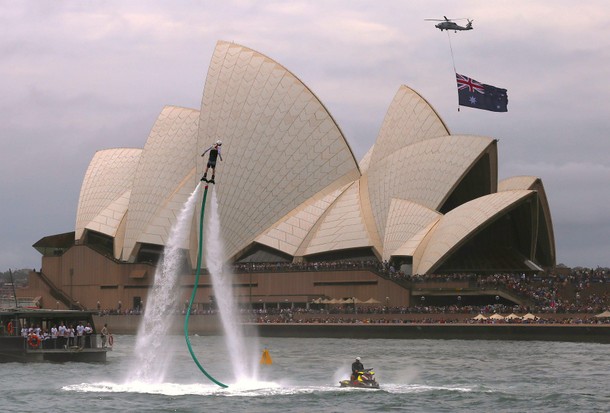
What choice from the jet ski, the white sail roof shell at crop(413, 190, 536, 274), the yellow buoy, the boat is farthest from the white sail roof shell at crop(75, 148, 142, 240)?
the jet ski

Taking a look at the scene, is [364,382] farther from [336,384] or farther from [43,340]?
[43,340]

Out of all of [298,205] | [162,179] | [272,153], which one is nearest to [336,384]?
[298,205]

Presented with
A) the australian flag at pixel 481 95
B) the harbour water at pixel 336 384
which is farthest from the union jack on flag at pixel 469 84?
the harbour water at pixel 336 384

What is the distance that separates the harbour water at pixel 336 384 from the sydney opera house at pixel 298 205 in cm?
2065

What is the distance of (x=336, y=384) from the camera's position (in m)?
36.9

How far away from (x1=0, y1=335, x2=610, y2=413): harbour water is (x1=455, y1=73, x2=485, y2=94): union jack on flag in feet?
64.7

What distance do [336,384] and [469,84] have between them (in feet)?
112

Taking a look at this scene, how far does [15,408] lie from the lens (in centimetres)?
3119

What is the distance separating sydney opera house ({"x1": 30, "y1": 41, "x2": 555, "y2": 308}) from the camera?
237ft

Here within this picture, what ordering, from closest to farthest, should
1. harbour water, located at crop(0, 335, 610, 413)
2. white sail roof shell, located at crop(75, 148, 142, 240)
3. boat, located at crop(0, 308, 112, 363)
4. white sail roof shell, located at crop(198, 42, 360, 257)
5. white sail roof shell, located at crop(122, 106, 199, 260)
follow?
harbour water, located at crop(0, 335, 610, 413) < boat, located at crop(0, 308, 112, 363) < white sail roof shell, located at crop(198, 42, 360, 257) < white sail roof shell, located at crop(122, 106, 199, 260) < white sail roof shell, located at crop(75, 148, 142, 240)

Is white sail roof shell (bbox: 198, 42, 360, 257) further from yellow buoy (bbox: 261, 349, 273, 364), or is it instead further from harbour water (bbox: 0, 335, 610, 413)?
yellow buoy (bbox: 261, 349, 273, 364)

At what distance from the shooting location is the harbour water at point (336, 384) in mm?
31688

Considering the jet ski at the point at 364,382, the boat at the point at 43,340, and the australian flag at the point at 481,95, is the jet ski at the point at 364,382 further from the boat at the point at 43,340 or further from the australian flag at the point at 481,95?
the australian flag at the point at 481,95

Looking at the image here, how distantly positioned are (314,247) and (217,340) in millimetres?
13524
